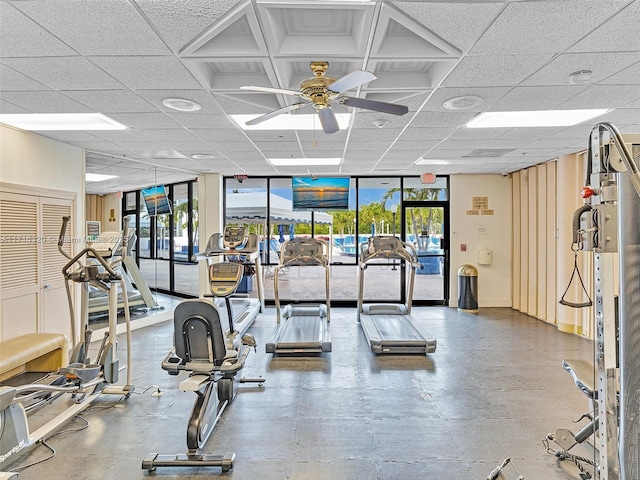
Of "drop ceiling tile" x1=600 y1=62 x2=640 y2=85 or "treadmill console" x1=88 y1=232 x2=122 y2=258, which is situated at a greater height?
"drop ceiling tile" x1=600 y1=62 x2=640 y2=85

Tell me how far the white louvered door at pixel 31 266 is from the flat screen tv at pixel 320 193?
14.7 ft

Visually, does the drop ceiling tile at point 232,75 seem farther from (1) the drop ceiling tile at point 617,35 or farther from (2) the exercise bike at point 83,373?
(1) the drop ceiling tile at point 617,35

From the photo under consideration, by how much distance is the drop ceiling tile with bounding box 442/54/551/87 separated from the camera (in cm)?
281

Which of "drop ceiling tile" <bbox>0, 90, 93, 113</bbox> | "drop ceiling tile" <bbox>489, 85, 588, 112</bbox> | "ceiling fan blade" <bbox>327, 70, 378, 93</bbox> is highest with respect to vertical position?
"drop ceiling tile" <bbox>489, 85, 588, 112</bbox>

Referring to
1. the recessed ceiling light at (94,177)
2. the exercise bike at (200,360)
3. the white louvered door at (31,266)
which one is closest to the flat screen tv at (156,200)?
the recessed ceiling light at (94,177)

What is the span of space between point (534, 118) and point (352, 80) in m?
2.90

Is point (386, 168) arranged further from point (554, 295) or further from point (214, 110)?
A: point (214, 110)

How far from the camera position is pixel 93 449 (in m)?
3.02

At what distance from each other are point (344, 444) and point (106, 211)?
223 inches

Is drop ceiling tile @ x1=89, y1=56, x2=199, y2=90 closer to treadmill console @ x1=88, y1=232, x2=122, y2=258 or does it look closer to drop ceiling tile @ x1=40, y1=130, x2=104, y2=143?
treadmill console @ x1=88, y1=232, x2=122, y2=258

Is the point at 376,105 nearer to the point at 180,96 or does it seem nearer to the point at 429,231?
the point at 180,96

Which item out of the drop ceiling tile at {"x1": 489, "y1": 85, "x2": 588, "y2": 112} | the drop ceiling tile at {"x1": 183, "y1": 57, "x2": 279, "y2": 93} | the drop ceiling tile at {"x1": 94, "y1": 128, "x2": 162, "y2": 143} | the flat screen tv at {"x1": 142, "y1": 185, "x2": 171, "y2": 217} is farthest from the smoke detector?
the flat screen tv at {"x1": 142, "y1": 185, "x2": 171, "y2": 217}

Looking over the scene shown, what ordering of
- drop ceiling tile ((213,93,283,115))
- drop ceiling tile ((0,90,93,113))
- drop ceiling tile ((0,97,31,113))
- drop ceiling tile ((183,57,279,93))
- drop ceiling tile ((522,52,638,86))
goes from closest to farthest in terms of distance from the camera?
drop ceiling tile ((522,52,638,86)), drop ceiling tile ((183,57,279,93)), drop ceiling tile ((0,90,93,113)), drop ceiling tile ((213,93,283,115)), drop ceiling tile ((0,97,31,113))

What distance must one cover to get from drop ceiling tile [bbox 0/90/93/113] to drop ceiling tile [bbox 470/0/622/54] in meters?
3.66
